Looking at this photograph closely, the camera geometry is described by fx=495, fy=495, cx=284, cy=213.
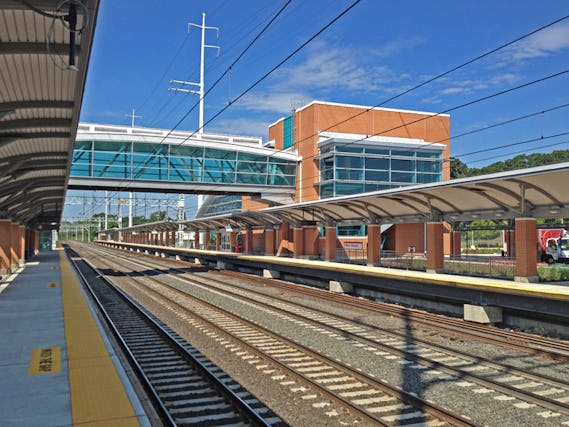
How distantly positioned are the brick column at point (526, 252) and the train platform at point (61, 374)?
41.3 feet

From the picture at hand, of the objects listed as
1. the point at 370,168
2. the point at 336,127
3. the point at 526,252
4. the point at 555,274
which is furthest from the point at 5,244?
the point at 336,127

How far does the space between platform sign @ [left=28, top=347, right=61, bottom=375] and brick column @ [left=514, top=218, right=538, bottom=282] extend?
44.2ft

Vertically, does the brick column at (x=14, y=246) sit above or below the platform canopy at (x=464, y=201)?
below

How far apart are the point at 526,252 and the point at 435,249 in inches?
177

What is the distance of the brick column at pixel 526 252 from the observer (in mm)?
15648

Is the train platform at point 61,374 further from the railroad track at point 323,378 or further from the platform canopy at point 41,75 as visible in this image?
the platform canopy at point 41,75

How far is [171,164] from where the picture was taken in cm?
4309

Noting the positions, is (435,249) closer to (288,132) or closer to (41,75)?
(41,75)

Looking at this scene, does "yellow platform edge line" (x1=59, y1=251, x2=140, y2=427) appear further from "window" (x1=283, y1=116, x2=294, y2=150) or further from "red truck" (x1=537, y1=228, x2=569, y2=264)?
"window" (x1=283, y1=116, x2=294, y2=150)

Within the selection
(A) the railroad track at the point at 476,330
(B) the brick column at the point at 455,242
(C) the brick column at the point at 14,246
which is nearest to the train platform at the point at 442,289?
(A) the railroad track at the point at 476,330

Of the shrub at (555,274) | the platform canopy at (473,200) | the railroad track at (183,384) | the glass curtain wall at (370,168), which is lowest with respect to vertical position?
the railroad track at (183,384)

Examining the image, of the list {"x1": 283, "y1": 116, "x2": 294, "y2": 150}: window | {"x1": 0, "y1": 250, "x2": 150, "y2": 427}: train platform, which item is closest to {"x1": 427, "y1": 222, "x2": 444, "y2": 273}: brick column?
{"x1": 0, "y1": 250, "x2": 150, "y2": 427}: train platform

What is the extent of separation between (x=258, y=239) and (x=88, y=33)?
44924 mm

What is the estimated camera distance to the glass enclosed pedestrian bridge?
133 ft
